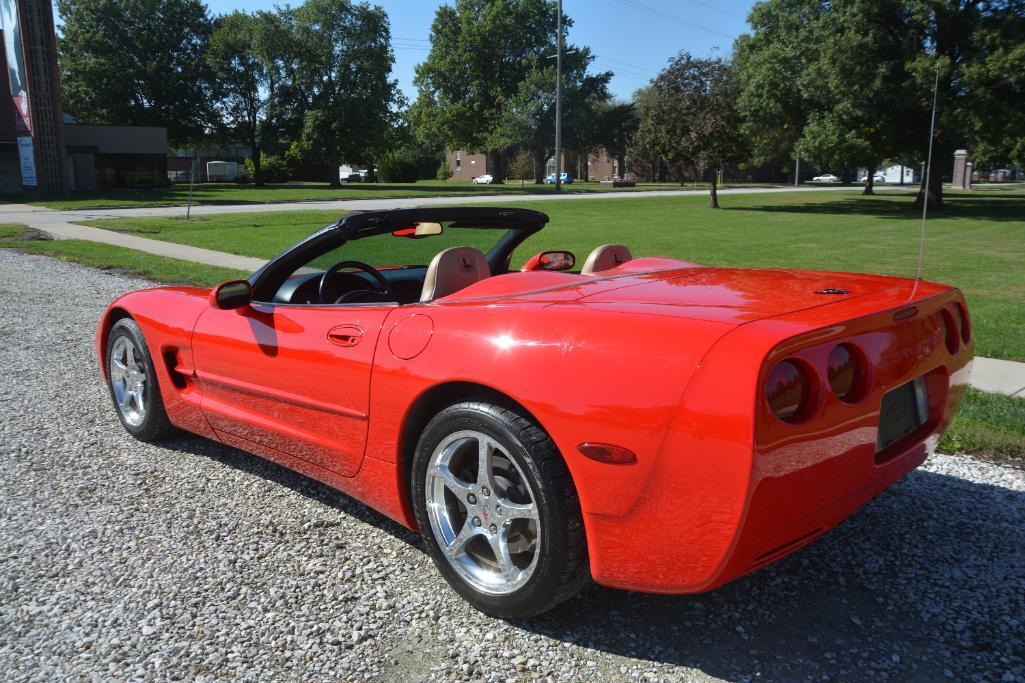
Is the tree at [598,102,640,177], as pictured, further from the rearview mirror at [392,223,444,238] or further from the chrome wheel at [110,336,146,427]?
the rearview mirror at [392,223,444,238]

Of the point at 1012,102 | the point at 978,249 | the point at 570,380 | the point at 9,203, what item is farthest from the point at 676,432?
the point at 9,203

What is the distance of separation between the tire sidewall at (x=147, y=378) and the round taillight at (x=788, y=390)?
3315 mm

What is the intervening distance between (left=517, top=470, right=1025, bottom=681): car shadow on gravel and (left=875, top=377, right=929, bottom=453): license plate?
58 centimetres

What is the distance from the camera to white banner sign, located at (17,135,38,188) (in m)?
40.1

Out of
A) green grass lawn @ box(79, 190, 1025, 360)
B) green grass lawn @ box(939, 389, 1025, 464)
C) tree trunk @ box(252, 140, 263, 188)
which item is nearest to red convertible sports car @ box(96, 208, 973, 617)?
green grass lawn @ box(79, 190, 1025, 360)

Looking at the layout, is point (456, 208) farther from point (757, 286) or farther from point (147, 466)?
point (147, 466)

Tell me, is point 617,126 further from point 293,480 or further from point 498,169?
point 293,480

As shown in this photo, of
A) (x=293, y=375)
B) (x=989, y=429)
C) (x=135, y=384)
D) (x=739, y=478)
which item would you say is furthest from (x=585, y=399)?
(x=989, y=429)

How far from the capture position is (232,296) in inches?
142

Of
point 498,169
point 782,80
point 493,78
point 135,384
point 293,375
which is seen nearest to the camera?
point 293,375

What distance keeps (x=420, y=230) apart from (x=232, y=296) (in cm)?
87

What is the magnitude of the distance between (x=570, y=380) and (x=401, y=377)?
72cm

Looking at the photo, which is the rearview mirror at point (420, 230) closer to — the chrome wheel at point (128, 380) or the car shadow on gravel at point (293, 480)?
the car shadow on gravel at point (293, 480)

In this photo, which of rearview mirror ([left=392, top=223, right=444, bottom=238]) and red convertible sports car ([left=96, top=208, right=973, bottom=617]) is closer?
red convertible sports car ([left=96, top=208, right=973, bottom=617])
